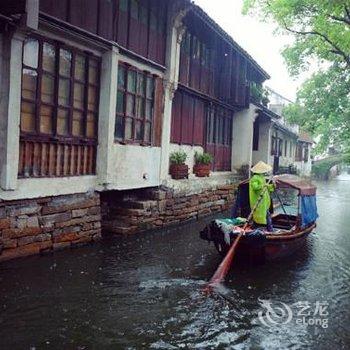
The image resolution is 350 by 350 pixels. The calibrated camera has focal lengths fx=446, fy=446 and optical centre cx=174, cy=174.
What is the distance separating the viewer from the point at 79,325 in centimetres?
608

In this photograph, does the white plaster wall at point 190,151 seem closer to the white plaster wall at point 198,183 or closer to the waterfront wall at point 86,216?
the white plaster wall at point 198,183

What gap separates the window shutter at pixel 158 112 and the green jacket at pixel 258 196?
3.75 metres

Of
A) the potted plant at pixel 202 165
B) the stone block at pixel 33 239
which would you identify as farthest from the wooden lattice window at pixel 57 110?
the potted plant at pixel 202 165

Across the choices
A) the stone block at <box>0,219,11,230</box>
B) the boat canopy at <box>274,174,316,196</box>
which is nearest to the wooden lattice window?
the stone block at <box>0,219,11,230</box>

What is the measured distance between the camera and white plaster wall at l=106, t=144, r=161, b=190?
11.2 metres

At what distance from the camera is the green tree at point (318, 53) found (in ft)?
67.5

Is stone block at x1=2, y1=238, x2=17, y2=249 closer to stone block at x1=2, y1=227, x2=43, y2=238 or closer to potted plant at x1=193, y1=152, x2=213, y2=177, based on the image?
stone block at x1=2, y1=227, x2=43, y2=238

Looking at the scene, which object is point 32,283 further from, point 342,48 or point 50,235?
point 342,48

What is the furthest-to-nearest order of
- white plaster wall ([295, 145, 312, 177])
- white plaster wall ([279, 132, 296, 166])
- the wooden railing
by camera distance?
white plaster wall ([295, 145, 312, 177]) < white plaster wall ([279, 132, 296, 166]) < the wooden railing

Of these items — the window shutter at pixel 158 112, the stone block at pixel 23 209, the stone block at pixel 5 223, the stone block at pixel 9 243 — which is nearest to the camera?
the stone block at pixel 5 223

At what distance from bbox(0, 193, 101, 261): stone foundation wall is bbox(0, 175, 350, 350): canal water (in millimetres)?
277

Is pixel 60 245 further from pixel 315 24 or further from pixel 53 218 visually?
pixel 315 24

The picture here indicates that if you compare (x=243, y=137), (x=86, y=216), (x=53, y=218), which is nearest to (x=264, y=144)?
(x=243, y=137)

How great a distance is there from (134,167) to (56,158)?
9.34 ft
